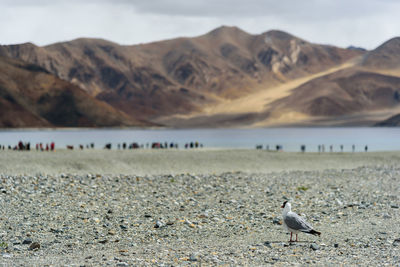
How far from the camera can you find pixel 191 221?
52.4ft

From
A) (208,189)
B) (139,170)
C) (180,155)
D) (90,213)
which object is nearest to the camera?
(90,213)

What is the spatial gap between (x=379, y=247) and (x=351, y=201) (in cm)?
739

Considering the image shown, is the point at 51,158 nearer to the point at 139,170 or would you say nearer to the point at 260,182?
the point at 139,170

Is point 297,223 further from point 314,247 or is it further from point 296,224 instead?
point 314,247

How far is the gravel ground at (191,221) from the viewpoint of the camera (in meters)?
12.0

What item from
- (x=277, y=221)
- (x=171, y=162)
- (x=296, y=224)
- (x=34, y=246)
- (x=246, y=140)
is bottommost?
(x=34, y=246)

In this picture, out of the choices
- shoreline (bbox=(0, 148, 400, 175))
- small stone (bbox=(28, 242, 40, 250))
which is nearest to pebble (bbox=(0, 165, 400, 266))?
small stone (bbox=(28, 242, 40, 250))

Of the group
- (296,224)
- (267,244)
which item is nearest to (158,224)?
(267,244)

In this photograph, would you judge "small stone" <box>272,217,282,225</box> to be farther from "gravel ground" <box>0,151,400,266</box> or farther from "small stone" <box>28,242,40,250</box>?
"small stone" <box>28,242,40,250</box>

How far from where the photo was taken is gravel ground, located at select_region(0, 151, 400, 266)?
39.5ft

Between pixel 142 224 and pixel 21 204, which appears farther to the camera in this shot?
pixel 21 204

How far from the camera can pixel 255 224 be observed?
15.7 metres

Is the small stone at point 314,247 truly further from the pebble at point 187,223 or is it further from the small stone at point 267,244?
the small stone at point 267,244

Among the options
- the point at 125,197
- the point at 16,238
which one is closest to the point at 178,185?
the point at 125,197
